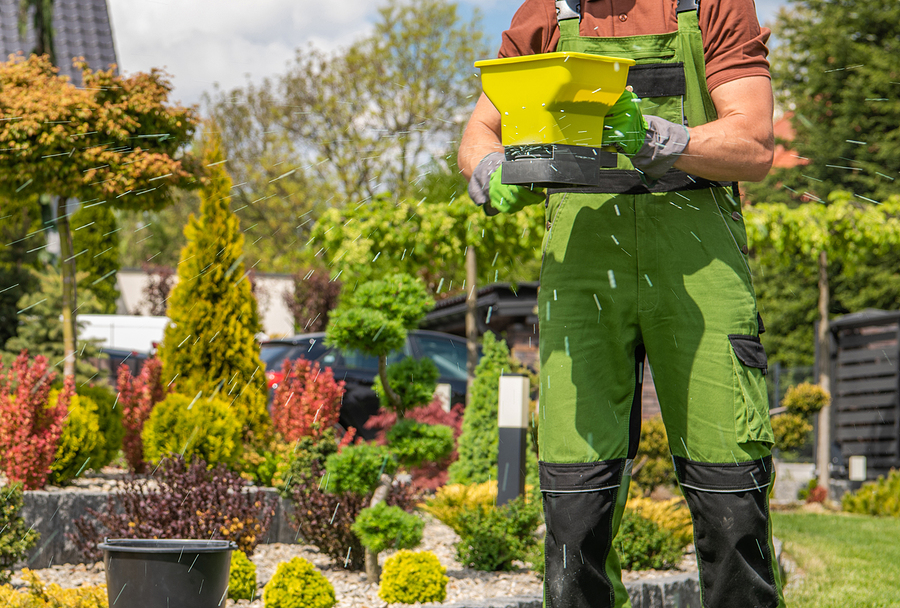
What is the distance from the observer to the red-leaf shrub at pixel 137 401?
549 cm

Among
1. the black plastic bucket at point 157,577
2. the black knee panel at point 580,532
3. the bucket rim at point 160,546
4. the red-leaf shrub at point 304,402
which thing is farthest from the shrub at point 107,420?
the black knee panel at point 580,532

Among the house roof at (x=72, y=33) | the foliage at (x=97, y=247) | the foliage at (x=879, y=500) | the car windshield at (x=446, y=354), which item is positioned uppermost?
the house roof at (x=72, y=33)

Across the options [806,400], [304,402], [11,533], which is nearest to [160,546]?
[11,533]

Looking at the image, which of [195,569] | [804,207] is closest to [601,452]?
[195,569]

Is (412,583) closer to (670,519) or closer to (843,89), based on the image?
(670,519)

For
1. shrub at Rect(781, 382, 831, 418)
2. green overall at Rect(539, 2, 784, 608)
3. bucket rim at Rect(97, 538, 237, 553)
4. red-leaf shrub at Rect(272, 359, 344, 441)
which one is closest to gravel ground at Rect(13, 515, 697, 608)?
bucket rim at Rect(97, 538, 237, 553)

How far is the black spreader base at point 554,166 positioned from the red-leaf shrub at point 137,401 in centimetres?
430

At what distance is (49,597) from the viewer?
2.69m

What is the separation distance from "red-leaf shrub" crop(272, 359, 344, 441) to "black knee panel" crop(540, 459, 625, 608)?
3.89 metres

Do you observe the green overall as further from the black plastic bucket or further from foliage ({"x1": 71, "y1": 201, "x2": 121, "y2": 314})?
foliage ({"x1": 71, "y1": 201, "x2": 121, "y2": 314})

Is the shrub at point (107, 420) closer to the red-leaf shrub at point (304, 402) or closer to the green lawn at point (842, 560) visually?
the red-leaf shrub at point (304, 402)

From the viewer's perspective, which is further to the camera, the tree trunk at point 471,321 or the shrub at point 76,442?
the tree trunk at point 471,321

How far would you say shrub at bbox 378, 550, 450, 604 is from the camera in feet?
10.8

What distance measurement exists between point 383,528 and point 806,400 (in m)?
7.22
